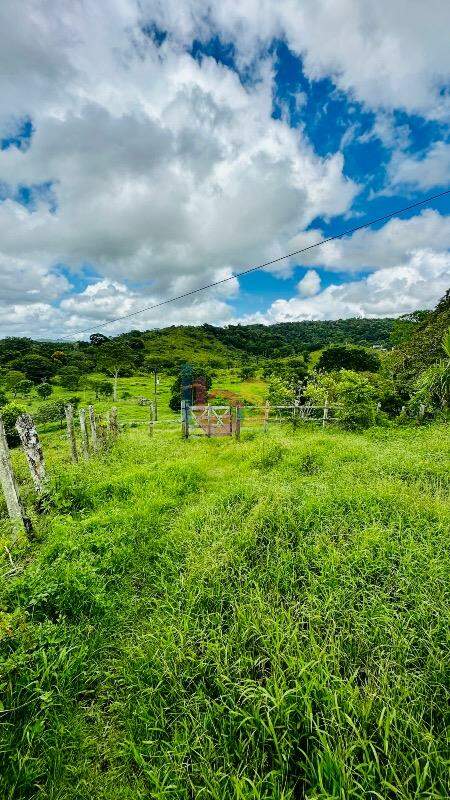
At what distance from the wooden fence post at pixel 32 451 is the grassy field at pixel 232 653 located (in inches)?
41.1

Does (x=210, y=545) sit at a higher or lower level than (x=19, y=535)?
lower

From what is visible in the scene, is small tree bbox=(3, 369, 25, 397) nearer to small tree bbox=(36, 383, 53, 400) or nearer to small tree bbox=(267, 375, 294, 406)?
small tree bbox=(36, 383, 53, 400)

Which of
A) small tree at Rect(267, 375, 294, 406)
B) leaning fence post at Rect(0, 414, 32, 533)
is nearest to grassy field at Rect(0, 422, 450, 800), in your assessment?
leaning fence post at Rect(0, 414, 32, 533)

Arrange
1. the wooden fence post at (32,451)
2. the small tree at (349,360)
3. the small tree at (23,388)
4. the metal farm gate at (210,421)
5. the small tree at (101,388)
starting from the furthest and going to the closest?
1. the small tree at (101,388)
2. the small tree at (349,360)
3. the small tree at (23,388)
4. the metal farm gate at (210,421)
5. the wooden fence post at (32,451)

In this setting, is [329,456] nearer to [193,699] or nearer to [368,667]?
[368,667]

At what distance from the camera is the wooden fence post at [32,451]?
21.5 ft

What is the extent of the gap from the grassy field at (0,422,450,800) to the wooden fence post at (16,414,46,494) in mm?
1044

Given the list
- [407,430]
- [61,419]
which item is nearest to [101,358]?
[61,419]

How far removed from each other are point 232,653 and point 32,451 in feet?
17.6

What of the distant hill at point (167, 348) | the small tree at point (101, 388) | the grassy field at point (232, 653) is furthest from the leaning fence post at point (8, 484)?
the distant hill at point (167, 348)

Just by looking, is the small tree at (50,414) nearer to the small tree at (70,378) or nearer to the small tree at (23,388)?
the small tree at (23,388)

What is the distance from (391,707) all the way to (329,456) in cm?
719

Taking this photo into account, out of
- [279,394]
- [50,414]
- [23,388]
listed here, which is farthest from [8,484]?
[23,388]

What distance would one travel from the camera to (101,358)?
6744 cm
